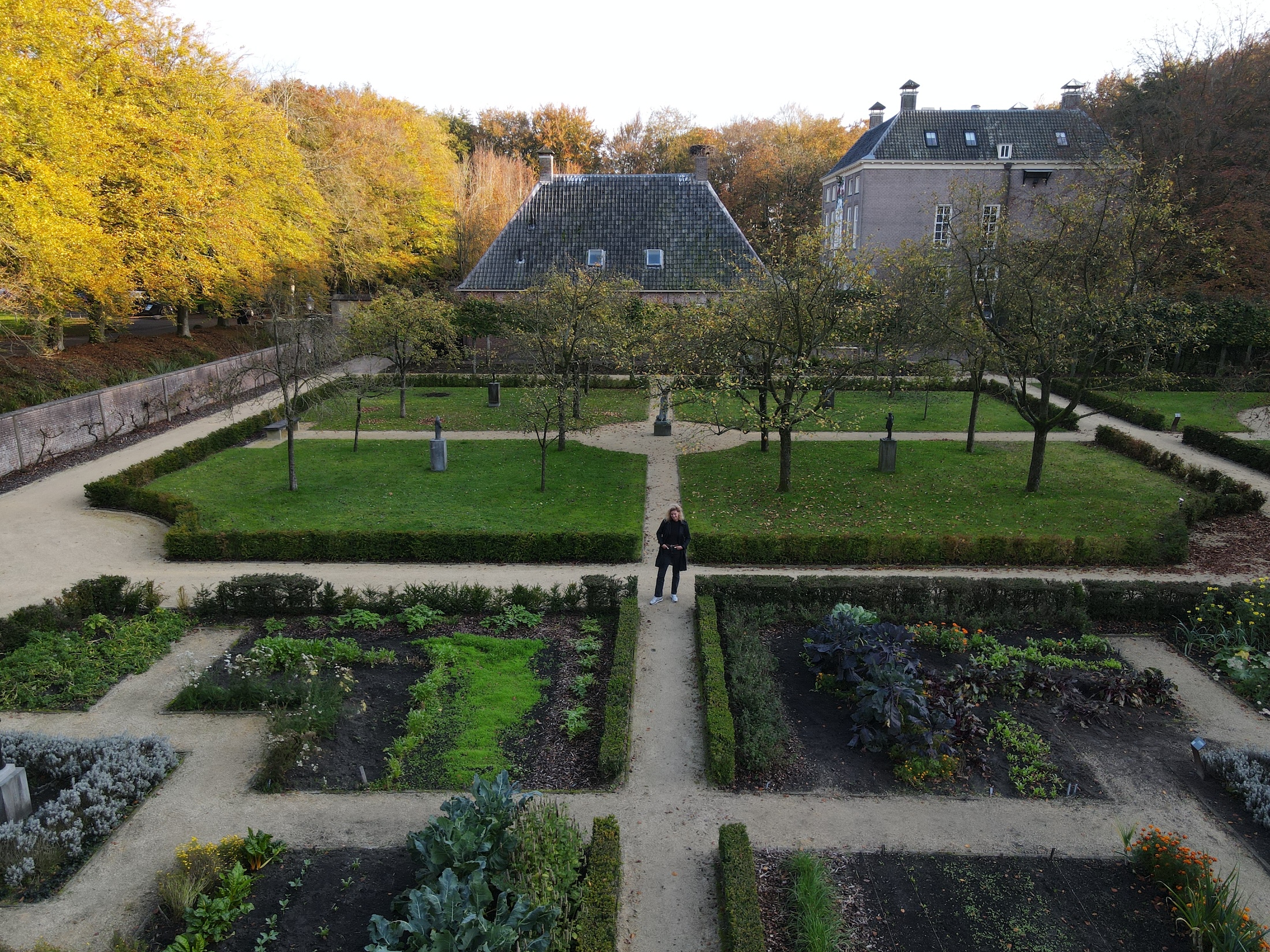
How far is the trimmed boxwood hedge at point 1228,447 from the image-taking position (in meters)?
20.1

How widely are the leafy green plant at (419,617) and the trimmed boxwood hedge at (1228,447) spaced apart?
789 inches

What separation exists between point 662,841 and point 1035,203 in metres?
17.3

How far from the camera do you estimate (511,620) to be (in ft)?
40.5

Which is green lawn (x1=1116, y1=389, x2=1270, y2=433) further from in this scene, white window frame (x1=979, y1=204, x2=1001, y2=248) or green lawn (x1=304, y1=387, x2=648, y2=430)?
green lawn (x1=304, y1=387, x2=648, y2=430)

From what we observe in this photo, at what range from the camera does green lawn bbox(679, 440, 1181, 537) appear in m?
16.4

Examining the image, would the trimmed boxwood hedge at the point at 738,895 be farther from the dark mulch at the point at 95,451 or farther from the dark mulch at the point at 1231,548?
the dark mulch at the point at 95,451

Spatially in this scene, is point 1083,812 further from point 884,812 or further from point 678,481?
point 678,481

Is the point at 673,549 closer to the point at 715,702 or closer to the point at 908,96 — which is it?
the point at 715,702

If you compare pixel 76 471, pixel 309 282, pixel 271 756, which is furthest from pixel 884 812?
pixel 309 282

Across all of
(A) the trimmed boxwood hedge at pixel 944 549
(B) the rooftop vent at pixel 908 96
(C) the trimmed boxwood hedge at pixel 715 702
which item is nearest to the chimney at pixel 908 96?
(B) the rooftop vent at pixel 908 96

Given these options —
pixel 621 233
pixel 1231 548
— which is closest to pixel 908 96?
pixel 621 233

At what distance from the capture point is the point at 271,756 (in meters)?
8.84

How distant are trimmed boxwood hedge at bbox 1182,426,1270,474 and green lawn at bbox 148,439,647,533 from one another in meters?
15.2

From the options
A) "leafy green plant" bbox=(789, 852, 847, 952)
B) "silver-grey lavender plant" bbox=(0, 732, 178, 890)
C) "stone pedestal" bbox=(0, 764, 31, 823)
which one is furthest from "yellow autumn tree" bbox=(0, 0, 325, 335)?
"leafy green plant" bbox=(789, 852, 847, 952)
